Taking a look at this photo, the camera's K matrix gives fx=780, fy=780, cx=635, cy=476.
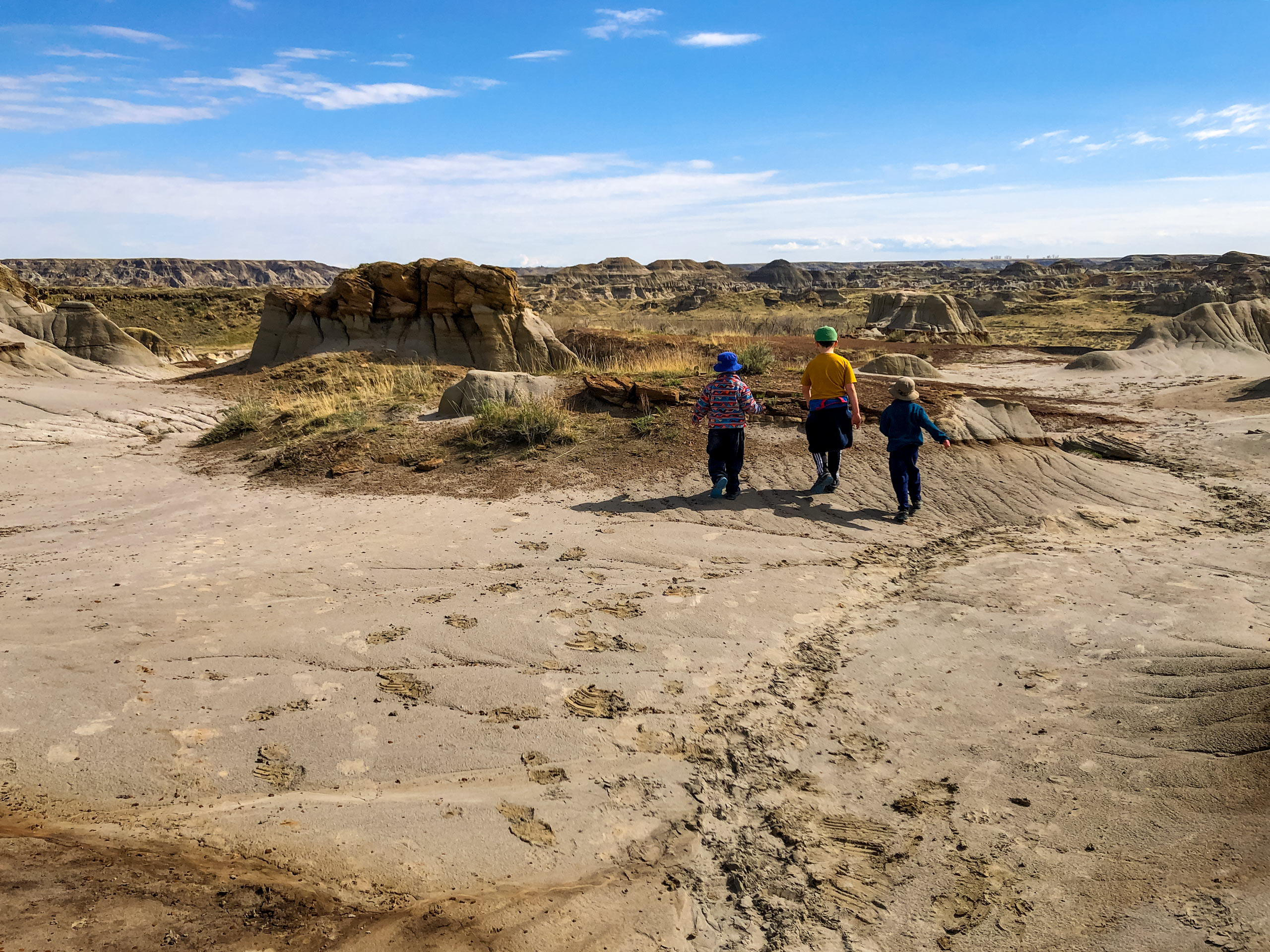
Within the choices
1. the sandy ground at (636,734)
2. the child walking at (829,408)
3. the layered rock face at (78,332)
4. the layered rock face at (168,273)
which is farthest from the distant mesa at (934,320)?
the layered rock face at (168,273)

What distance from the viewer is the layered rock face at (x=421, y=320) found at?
1830 cm

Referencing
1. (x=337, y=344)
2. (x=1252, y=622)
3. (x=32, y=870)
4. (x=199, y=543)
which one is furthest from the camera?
(x=337, y=344)

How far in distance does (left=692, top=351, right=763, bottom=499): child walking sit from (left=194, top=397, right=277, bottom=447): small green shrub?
7826 millimetres

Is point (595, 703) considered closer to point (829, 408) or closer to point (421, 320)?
point (829, 408)

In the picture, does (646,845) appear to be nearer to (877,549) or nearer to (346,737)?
(346,737)

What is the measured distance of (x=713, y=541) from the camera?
680 centimetres

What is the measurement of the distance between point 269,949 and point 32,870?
98cm

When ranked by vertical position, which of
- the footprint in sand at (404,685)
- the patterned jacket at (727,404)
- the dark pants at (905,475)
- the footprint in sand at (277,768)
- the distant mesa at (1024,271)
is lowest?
the footprint in sand at (277,768)

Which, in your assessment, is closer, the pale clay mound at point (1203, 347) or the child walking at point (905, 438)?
the child walking at point (905, 438)

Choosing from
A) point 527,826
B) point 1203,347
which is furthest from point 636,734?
point 1203,347

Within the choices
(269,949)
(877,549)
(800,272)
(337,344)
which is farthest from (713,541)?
(800,272)

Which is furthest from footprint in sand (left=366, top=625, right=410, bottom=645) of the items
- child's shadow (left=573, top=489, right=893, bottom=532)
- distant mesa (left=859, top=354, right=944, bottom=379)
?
distant mesa (left=859, top=354, right=944, bottom=379)

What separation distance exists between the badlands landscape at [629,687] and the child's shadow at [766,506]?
0.07m

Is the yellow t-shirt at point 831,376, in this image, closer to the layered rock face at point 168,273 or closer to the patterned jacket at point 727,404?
the patterned jacket at point 727,404
